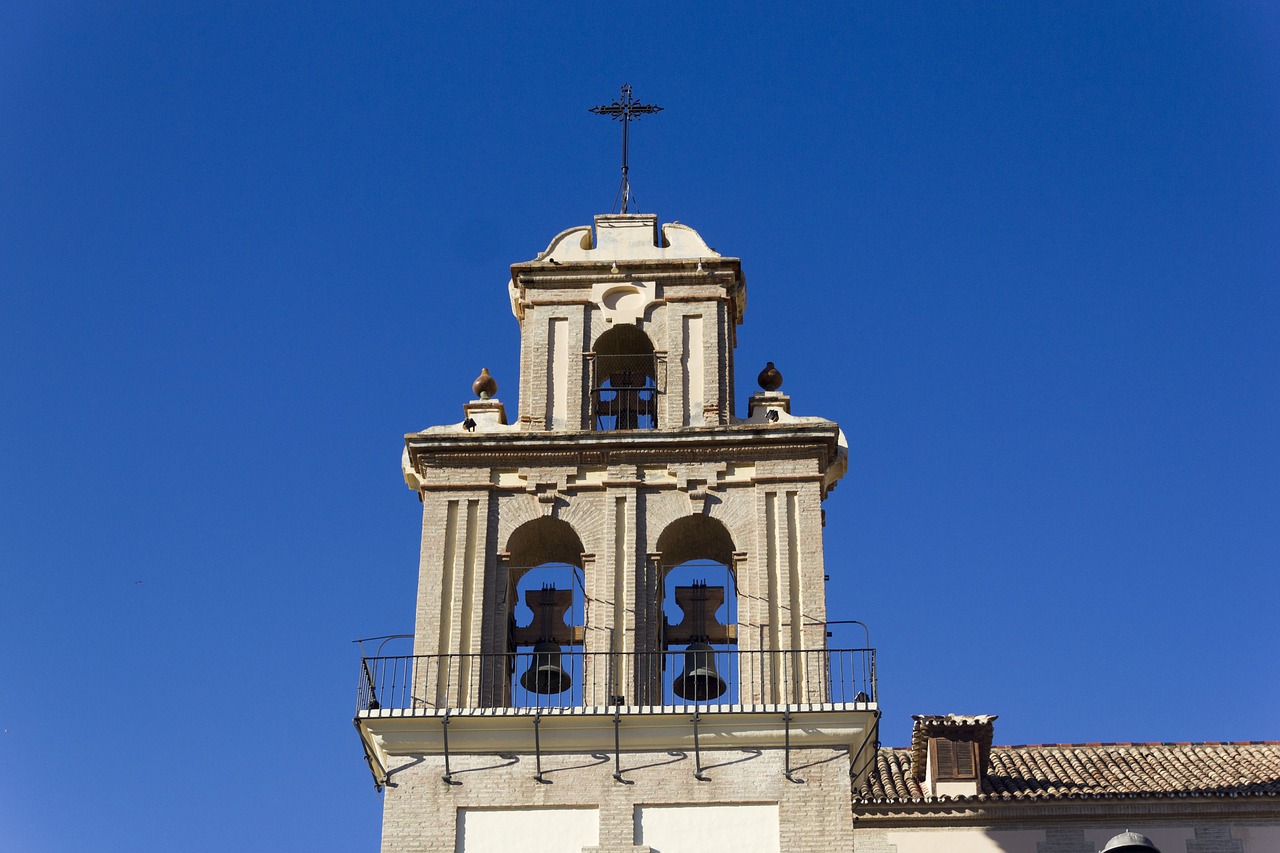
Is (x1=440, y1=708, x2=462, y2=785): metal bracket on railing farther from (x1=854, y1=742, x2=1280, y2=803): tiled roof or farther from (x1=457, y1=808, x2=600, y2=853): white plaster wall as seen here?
(x1=854, y1=742, x2=1280, y2=803): tiled roof

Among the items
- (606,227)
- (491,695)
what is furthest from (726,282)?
(491,695)

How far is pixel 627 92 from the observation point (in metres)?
28.6

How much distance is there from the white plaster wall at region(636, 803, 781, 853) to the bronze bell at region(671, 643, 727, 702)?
5.70 feet

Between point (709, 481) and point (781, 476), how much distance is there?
780mm

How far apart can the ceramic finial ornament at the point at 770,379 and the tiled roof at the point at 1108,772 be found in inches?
187

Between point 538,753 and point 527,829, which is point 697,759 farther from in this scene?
point 527,829

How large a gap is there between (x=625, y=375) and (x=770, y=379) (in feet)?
6.36

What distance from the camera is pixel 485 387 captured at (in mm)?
25828

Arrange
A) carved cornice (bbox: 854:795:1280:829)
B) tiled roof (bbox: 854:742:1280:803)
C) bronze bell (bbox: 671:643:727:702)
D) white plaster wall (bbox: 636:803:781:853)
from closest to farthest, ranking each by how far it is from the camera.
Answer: white plaster wall (bbox: 636:803:781:853)
bronze bell (bbox: 671:643:727:702)
carved cornice (bbox: 854:795:1280:829)
tiled roof (bbox: 854:742:1280:803)

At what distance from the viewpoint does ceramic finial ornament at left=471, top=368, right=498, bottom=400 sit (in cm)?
2580

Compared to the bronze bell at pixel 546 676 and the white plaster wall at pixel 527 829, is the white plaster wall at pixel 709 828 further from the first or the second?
the bronze bell at pixel 546 676

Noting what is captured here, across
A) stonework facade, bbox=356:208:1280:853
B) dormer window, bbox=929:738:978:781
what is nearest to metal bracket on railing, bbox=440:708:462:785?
stonework facade, bbox=356:208:1280:853

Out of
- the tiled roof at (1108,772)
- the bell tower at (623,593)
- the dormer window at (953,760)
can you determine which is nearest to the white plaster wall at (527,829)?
the bell tower at (623,593)

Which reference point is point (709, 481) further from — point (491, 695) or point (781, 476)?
point (491, 695)
